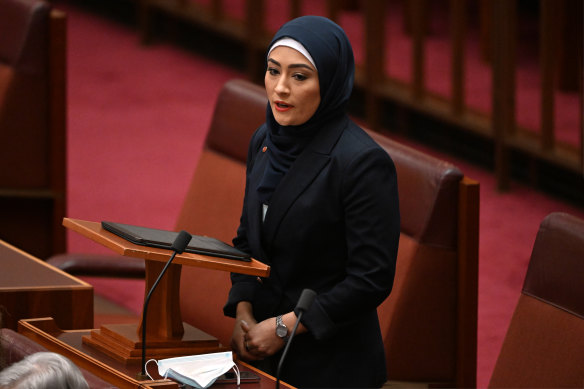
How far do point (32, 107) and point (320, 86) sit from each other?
1623mm

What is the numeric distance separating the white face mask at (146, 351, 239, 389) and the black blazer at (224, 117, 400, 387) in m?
0.17

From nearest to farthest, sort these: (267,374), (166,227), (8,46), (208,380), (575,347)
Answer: (208,380) < (267,374) < (575,347) < (8,46) < (166,227)

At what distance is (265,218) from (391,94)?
9.59 ft

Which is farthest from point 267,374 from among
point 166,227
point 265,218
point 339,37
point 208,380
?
point 166,227

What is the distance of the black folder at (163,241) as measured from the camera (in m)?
1.87

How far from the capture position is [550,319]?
7.23 feet

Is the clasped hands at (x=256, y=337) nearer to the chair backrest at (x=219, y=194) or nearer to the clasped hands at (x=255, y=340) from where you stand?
the clasped hands at (x=255, y=340)

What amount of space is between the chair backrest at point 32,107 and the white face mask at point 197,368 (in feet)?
5.34

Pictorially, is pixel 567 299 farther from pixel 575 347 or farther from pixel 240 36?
pixel 240 36

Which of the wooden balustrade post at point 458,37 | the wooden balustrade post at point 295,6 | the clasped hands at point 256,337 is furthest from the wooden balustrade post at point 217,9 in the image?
the clasped hands at point 256,337

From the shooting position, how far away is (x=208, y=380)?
6.04 ft

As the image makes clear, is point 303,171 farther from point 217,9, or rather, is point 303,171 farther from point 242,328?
point 217,9

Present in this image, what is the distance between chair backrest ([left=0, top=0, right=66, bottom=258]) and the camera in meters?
3.38

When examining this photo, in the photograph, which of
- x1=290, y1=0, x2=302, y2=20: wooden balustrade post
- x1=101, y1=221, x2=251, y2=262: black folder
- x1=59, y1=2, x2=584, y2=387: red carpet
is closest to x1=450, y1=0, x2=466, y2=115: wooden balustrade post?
x1=59, y1=2, x2=584, y2=387: red carpet
